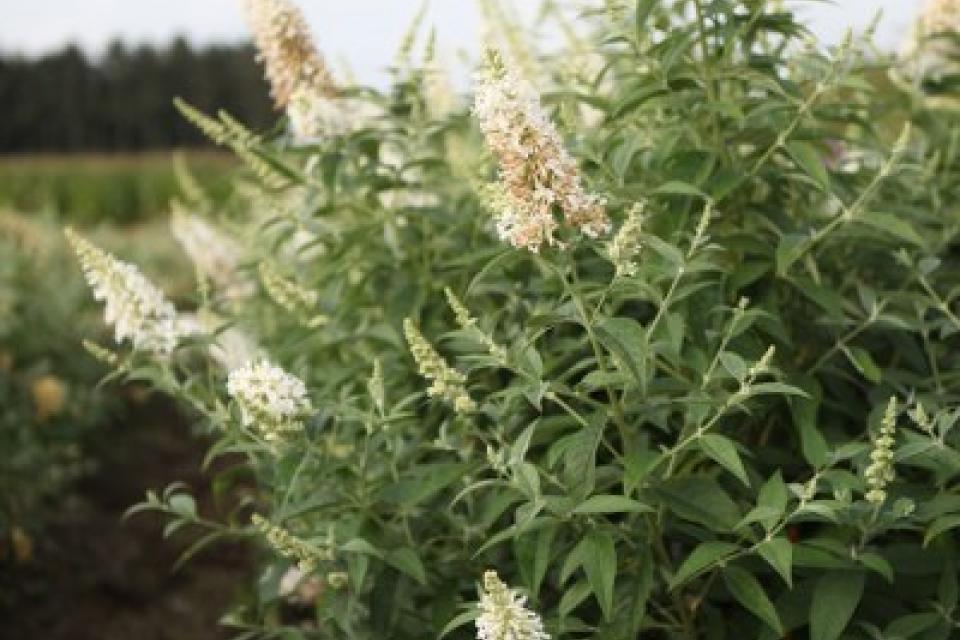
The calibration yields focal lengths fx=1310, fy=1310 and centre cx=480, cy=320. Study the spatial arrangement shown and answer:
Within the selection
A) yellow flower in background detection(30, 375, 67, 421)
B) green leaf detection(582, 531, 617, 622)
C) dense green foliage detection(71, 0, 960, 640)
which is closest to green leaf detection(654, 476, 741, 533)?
dense green foliage detection(71, 0, 960, 640)

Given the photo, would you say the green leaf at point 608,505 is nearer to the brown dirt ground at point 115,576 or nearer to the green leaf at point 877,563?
the green leaf at point 877,563

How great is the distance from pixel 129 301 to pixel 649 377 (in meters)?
1.11

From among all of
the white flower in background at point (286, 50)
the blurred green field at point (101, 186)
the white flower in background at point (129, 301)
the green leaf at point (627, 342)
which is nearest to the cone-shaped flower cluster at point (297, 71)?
the white flower in background at point (286, 50)

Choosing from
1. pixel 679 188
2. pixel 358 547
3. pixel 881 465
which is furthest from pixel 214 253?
pixel 881 465

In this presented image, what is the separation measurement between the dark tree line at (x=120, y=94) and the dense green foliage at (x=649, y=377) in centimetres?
4563

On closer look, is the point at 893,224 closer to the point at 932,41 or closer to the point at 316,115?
the point at 932,41

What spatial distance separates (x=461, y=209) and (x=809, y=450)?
133 cm

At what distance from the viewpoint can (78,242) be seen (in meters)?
2.49

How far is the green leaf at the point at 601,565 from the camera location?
6.36ft

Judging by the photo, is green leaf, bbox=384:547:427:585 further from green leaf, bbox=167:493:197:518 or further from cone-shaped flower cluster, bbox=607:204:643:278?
cone-shaped flower cluster, bbox=607:204:643:278

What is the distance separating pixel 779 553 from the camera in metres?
1.94

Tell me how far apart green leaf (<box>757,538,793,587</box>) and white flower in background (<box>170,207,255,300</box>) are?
7.65 ft

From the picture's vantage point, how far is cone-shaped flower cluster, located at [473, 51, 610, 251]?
1.82 metres

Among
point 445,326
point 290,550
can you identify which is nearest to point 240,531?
point 290,550
